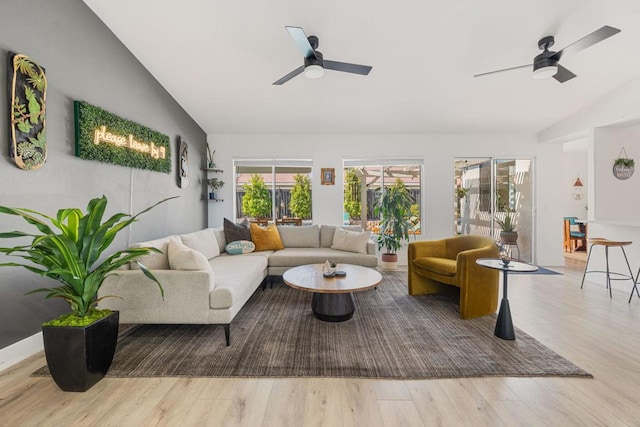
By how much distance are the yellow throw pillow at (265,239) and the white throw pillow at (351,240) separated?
92cm

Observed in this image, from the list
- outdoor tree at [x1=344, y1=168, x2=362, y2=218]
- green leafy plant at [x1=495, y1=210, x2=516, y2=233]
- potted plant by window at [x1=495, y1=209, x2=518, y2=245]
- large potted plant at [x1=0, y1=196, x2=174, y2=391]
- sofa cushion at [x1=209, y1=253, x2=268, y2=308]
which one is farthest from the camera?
outdoor tree at [x1=344, y1=168, x2=362, y2=218]

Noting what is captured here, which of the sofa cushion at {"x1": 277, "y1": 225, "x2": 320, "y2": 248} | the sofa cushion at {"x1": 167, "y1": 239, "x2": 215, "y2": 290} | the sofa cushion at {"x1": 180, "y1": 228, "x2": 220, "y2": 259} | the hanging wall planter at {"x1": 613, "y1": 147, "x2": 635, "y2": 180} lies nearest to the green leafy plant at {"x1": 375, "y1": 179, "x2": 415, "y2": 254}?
the sofa cushion at {"x1": 277, "y1": 225, "x2": 320, "y2": 248}

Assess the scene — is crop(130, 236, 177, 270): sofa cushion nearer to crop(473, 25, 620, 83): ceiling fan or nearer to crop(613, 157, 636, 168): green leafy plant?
crop(473, 25, 620, 83): ceiling fan

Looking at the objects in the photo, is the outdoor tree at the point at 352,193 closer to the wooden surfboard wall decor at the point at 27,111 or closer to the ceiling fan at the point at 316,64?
the ceiling fan at the point at 316,64

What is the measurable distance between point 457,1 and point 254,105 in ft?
9.96

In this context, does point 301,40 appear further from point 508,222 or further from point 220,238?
point 508,222

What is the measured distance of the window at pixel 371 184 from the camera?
5.56 meters

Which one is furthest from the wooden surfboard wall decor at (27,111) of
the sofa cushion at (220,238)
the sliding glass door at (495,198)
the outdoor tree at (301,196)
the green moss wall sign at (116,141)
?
the sliding glass door at (495,198)

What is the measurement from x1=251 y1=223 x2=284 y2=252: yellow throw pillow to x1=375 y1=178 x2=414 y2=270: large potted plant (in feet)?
6.29

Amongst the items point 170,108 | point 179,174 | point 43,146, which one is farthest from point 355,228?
point 43,146

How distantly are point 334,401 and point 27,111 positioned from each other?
314 cm

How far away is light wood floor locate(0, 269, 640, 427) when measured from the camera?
1.54 meters

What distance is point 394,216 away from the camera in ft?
16.2

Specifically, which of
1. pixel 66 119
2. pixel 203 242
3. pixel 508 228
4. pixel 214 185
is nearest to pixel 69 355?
pixel 203 242
